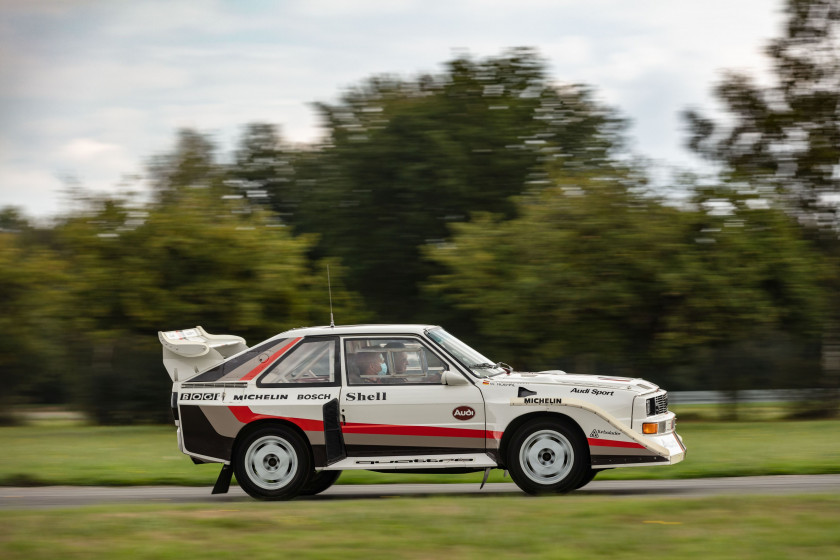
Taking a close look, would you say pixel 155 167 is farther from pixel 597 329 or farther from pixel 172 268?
pixel 597 329

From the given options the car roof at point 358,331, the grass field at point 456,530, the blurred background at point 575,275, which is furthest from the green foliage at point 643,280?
the grass field at point 456,530

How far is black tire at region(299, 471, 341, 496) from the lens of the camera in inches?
457

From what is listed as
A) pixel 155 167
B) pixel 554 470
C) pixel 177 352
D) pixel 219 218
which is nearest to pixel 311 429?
pixel 177 352

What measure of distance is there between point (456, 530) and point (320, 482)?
12.7ft

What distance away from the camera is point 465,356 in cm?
1116

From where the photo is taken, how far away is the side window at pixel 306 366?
35.9ft

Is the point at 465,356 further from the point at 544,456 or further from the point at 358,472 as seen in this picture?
the point at 358,472

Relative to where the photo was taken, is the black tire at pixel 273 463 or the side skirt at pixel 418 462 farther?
the black tire at pixel 273 463

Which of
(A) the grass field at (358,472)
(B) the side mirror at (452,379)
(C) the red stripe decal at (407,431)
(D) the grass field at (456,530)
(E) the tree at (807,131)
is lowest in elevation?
(A) the grass field at (358,472)

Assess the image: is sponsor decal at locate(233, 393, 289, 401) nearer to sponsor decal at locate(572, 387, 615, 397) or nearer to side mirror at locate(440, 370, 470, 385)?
side mirror at locate(440, 370, 470, 385)

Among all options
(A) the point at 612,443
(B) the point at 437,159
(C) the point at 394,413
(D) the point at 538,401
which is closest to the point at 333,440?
(C) the point at 394,413

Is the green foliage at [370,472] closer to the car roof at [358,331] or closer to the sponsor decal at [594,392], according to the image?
the car roof at [358,331]

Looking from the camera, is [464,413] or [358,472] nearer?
[464,413]

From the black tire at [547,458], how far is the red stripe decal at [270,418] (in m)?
1.92
